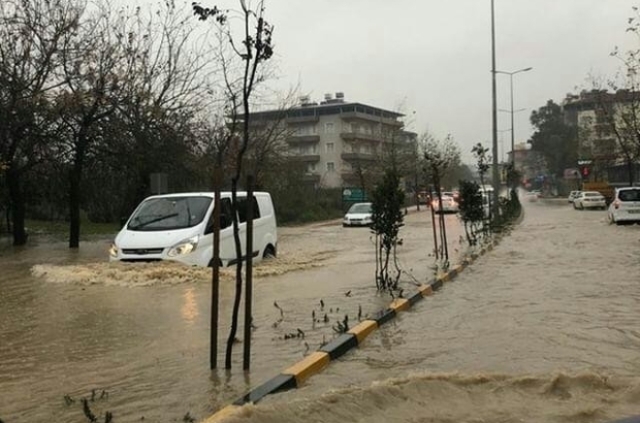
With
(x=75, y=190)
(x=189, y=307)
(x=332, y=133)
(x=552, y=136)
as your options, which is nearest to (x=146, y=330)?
(x=189, y=307)

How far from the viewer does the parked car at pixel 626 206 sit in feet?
94.0

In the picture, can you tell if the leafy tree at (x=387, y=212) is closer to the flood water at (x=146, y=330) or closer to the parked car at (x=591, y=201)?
the flood water at (x=146, y=330)

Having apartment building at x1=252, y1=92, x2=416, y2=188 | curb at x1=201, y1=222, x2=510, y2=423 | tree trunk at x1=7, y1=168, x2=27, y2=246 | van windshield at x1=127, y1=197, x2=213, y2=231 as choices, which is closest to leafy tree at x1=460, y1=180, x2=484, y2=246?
van windshield at x1=127, y1=197, x2=213, y2=231

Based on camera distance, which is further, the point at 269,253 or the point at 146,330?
the point at 269,253

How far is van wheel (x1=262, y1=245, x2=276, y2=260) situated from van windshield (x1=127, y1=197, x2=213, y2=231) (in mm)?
2285

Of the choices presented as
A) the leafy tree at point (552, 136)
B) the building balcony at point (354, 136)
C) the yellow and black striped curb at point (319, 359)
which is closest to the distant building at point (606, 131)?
the leafy tree at point (552, 136)

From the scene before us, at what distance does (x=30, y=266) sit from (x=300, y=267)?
643cm

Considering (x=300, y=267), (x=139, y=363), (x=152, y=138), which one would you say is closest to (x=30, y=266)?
(x=300, y=267)

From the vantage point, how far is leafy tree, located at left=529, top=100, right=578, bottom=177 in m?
100

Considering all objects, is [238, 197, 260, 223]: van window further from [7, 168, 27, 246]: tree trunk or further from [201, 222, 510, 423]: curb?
[7, 168, 27, 246]: tree trunk

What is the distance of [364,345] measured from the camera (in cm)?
727

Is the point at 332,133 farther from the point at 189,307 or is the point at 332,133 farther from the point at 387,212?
the point at 189,307

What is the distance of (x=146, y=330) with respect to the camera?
824 cm

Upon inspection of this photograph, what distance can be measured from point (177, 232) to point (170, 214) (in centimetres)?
80
